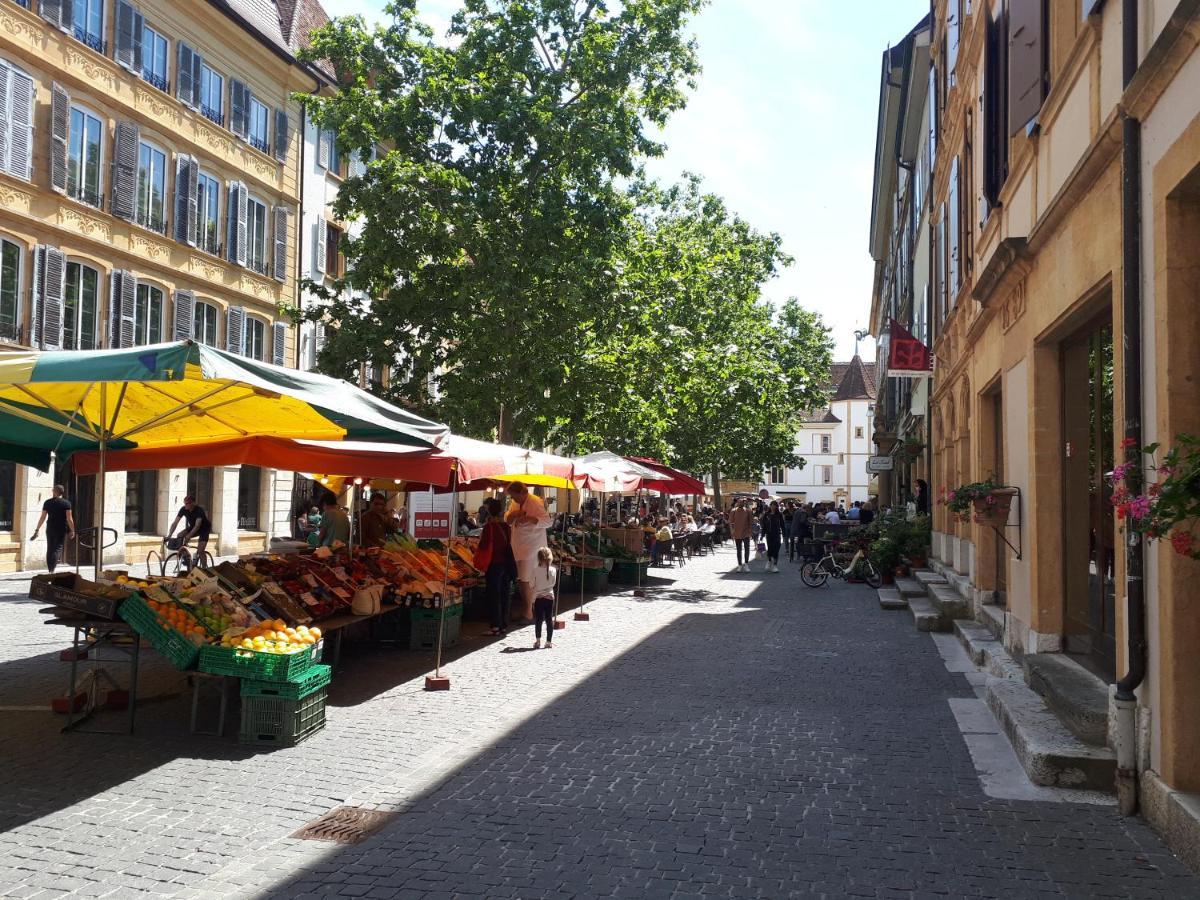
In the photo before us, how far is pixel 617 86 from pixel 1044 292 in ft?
52.6

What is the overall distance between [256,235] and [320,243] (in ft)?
10.7

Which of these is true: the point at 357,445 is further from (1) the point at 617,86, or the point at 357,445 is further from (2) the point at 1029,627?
(1) the point at 617,86

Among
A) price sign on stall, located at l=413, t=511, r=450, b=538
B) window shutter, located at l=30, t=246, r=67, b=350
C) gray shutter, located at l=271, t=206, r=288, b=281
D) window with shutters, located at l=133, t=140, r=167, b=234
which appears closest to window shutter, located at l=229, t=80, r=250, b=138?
gray shutter, located at l=271, t=206, r=288, b=281

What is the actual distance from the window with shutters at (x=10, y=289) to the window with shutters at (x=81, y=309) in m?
1.12

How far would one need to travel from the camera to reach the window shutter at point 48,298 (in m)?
21.5

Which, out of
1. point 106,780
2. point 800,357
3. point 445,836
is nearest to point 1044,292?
point 445,836

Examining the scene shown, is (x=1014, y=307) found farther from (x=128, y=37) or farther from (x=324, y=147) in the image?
(x=324, y=147)

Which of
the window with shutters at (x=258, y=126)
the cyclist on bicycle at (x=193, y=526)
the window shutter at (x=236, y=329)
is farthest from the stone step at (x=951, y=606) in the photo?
the window with shutters at (x=258, y=126)

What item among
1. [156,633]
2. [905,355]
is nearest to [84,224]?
[905,355]

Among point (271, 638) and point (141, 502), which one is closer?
point (271, 638)

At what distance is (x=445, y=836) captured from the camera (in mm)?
5574

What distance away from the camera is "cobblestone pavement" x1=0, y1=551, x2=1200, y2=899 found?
16.4 ft

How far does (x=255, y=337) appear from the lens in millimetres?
29953

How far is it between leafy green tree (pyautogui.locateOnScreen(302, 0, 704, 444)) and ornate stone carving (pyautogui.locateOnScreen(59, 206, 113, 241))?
493 centimetres
